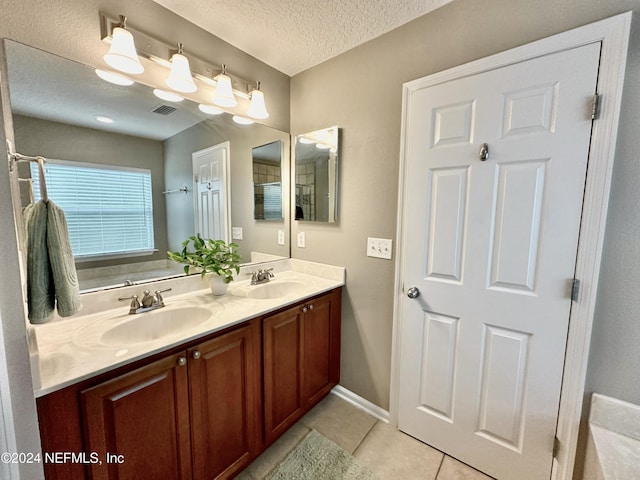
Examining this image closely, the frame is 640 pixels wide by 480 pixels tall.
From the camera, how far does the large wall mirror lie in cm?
104

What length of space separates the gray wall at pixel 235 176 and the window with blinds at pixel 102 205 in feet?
0.46

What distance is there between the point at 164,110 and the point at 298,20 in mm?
913

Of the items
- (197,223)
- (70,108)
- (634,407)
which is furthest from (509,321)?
(70,108)

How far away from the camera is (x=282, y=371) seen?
4.79 feet

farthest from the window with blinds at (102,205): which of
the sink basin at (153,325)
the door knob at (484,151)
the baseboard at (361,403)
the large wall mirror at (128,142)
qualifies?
the door knob at (484,151)

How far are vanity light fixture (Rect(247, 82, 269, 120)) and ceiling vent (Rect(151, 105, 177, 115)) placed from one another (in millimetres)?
494

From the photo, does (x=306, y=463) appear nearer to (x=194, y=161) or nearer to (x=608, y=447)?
(x=608, y=447)

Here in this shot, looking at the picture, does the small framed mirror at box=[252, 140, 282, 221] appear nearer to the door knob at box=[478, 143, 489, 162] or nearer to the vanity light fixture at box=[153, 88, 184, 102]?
the vanity light fixture at box=[153, 88, 184, 102]

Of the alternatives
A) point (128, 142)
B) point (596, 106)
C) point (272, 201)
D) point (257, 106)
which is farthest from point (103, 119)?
point (596, 106)

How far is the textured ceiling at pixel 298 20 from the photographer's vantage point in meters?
1.33

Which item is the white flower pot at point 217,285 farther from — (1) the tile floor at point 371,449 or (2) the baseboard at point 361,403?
(2) the baseboard at point 361,403

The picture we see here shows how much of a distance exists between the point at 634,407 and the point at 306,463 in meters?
1.46

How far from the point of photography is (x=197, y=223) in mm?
1607

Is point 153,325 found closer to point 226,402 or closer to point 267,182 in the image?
point 226,402
